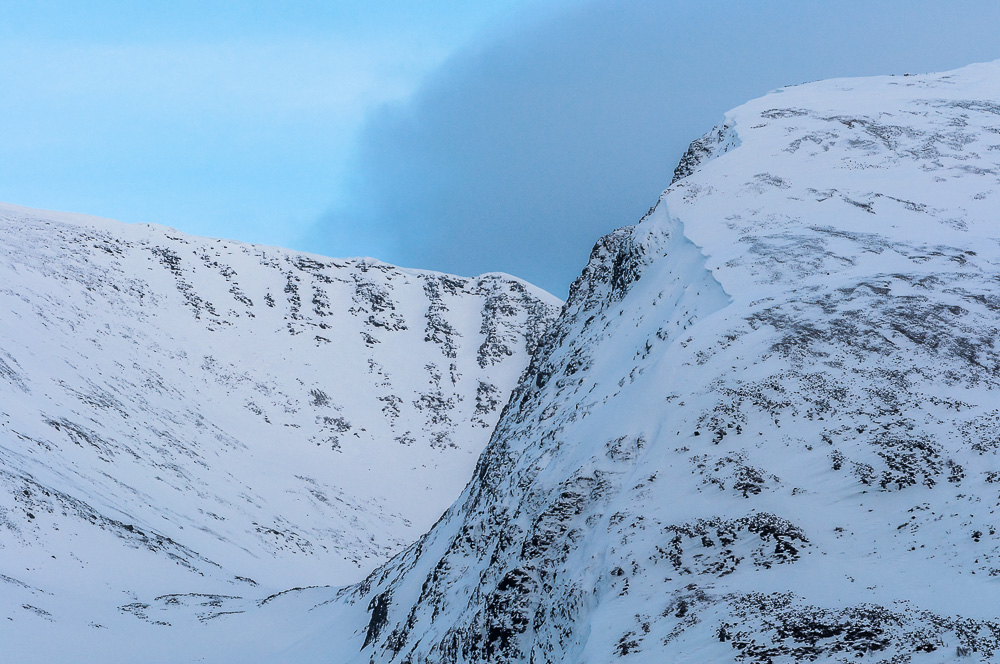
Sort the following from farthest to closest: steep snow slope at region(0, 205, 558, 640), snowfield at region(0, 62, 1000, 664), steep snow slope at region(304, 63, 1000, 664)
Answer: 1. steep snow slope at region(0, 205, 558, 640)
2. snowfield at region(0, 62, 1000, 664)
3. steep snow slope at region(304, 63, 1000, 664)

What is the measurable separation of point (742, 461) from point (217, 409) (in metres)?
53.6

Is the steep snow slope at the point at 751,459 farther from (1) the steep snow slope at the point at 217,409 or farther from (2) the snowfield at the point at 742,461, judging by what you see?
(1) the steep snow slope at the point at 217,409

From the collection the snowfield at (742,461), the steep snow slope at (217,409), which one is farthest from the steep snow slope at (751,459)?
the steep snow slope at (217,409)

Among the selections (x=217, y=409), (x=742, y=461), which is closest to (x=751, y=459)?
(x=742, y=461)

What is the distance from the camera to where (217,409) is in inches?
2366

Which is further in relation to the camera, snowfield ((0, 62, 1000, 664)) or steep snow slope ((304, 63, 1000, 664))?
snowfield ((0, 62, 1000, 664))

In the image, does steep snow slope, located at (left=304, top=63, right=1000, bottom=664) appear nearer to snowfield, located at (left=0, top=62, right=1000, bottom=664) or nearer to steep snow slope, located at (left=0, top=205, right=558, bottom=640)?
snowfield, located at (left=0, top=62, right=1000, bottom=664)

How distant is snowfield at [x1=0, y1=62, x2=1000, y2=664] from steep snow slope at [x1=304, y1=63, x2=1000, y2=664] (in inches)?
1.9

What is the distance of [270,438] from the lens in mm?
60625

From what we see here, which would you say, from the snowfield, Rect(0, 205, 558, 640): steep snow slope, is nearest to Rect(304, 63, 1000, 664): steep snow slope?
the snowfield

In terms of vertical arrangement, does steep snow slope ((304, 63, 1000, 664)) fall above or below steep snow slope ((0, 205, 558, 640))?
below

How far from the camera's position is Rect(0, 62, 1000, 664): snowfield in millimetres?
10539

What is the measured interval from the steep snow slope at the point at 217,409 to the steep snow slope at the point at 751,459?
1174cm

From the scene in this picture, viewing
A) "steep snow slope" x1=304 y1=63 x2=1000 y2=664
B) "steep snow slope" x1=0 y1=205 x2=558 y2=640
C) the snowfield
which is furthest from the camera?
"steep snow slope" x1=0 y1=205 x2=558 y2=640
